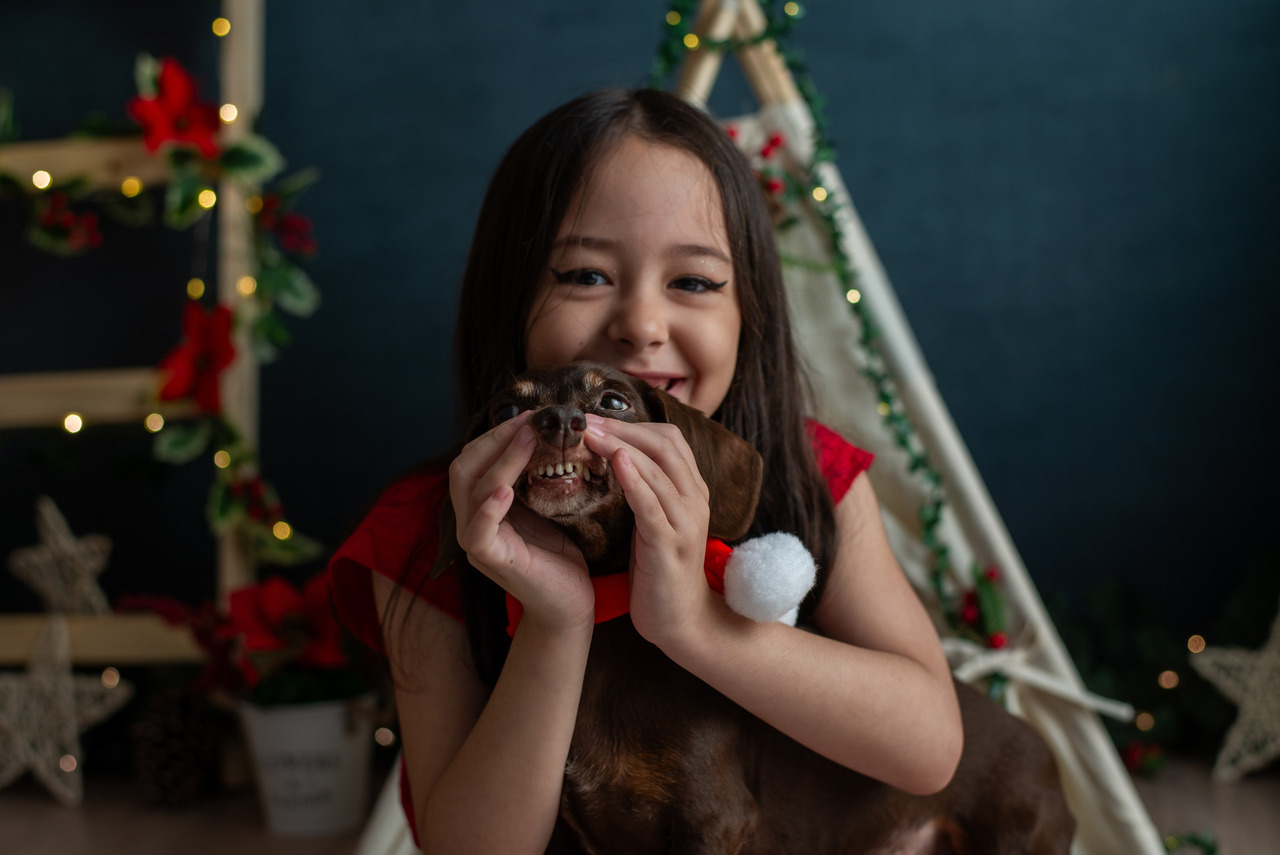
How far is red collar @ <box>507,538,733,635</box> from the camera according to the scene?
79 cm

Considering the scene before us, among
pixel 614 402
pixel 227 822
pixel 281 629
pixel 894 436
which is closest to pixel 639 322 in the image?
pixel 614 402

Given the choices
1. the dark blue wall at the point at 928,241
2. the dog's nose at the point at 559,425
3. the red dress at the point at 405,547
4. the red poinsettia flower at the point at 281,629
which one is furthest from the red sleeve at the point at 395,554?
the dark blue wall at the point at 928,241

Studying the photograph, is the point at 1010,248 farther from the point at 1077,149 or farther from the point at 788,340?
the point at 788,340

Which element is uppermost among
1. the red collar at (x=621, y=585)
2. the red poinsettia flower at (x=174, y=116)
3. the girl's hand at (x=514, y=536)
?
the red poinsettia flower at (x=174, y=116)

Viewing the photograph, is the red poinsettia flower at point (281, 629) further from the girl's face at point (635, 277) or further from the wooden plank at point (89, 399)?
the girl's face at point (635, 277)

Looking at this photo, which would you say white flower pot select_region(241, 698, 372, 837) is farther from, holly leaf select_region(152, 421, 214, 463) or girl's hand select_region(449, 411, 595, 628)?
girl's hand select_region(449, 411, 595, 628)

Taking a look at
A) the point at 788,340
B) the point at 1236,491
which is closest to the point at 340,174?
the point at 788,340

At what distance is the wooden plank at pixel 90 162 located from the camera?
6.07ft

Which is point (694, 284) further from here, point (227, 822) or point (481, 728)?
point (227, 822)

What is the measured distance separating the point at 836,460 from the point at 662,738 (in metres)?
0.43

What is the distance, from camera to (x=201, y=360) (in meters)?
1.82

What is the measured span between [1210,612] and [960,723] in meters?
1.50

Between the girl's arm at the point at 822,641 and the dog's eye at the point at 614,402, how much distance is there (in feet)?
0.13

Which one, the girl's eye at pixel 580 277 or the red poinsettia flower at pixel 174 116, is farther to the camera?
the red poinsettia flower at pixel 174 116
